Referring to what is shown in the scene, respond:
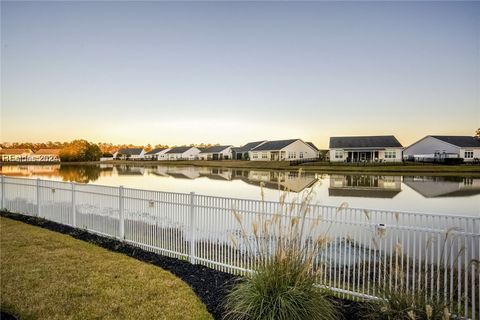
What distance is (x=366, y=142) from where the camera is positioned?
59406 millimetres

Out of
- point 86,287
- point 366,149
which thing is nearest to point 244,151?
point 366,149

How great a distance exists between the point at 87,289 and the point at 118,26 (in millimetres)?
15920

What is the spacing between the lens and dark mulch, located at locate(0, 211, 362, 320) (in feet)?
15.2

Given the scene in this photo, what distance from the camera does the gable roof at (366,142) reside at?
57831mm

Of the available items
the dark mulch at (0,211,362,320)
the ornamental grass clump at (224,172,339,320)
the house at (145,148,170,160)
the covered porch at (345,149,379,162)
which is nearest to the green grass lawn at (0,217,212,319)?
the dark mulch at (0,211,362,320)

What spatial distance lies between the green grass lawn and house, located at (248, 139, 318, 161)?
64.1 m

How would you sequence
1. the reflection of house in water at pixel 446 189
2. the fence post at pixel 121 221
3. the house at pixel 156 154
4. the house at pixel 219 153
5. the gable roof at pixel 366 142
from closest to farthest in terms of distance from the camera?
1. the fence post at pixel 121 221
2. the reflection of house in water at pixel 446 189
3. the gable roof at pixel 366 142
4. the house at pixel 219 153
5. the house at pixel 156 154

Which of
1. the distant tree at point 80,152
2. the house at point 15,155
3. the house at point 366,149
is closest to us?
the house at point 366,149

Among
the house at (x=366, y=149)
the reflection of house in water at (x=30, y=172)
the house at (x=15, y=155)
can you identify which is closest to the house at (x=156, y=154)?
the house at (x=15, y=155)

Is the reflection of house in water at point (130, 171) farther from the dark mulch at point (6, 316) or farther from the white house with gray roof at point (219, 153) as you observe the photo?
the dark mulch at point (6, 316)

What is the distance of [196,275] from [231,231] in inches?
48.6

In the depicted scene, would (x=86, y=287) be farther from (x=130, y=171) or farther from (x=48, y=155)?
(x=48, y=155)

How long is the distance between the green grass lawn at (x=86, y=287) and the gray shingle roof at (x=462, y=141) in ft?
220

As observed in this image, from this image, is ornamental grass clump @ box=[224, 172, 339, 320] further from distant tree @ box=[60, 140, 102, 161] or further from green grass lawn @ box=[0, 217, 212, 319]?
distant tree @ box=[60, 140, 102, 161]
